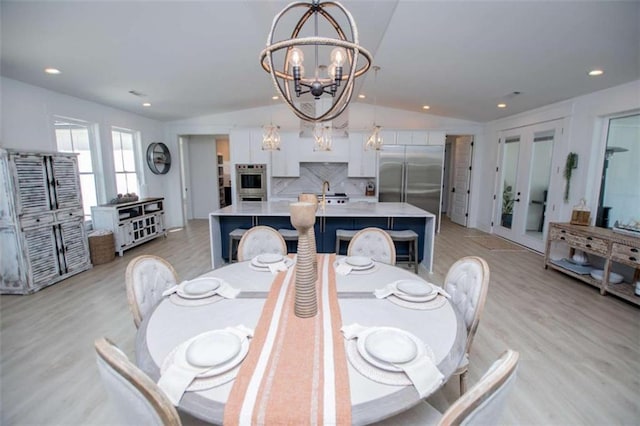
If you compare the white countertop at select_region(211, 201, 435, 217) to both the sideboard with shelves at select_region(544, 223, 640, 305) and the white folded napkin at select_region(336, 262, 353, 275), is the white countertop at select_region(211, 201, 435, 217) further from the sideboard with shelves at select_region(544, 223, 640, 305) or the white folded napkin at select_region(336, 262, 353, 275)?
the sideboard with shelves at select_region(544, 223, 640, 305)

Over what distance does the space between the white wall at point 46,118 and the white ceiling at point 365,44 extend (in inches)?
6.6

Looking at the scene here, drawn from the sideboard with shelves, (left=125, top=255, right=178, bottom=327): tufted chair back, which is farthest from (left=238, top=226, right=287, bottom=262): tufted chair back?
the sideboard with shelves

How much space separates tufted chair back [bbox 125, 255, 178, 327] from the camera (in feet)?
4.94

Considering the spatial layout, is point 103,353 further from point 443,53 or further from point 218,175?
point 218,175

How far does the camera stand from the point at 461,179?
23.5 ft

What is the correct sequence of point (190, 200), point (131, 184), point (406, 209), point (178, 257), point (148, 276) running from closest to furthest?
point (148, 276) < point (406, 209) < point (178, 257) < point (131, 184) < point (190, 200)

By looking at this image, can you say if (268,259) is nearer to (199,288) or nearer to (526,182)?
(199,288)

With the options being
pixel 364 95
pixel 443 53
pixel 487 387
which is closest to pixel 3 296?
pixel 487 387

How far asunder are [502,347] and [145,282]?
263 centimetres

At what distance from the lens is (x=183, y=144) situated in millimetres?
7152

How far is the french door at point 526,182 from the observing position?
4750 millimetres

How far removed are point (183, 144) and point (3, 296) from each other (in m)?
4.84

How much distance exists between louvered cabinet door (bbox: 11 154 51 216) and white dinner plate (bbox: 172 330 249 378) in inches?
138

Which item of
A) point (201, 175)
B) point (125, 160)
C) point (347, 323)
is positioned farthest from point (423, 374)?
point (201, 175)
